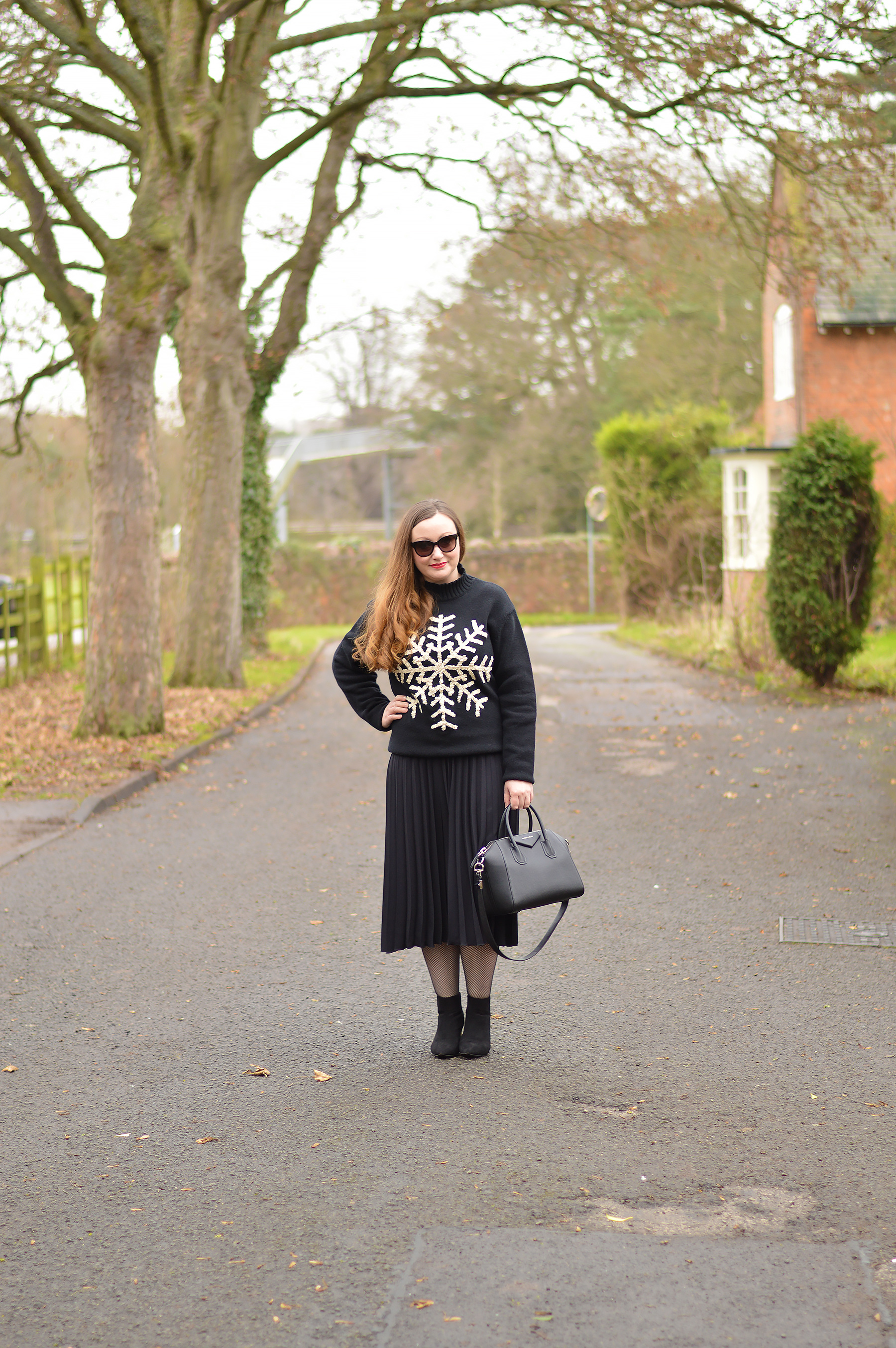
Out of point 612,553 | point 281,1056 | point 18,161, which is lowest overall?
point 281,1056

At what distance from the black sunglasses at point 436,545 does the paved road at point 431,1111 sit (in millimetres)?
1729

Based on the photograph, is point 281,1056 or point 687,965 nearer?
point 281,1056

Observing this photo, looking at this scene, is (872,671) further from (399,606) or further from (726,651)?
(399,606)

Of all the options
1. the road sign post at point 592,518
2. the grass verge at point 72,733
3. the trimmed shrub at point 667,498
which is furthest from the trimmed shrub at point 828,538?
the road sign post at point 592,518

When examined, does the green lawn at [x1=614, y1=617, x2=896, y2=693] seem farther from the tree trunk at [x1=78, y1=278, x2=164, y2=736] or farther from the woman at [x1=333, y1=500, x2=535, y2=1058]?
the woman at [x1=333, y1=500, x2=535, y2=1058]

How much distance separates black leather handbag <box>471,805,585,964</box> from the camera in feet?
14.1

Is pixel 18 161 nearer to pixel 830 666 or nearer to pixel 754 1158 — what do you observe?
pixel 830 666

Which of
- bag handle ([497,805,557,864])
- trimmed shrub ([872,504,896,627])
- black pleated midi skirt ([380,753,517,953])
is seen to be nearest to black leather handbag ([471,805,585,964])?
bag handle ([497,805,557,864])

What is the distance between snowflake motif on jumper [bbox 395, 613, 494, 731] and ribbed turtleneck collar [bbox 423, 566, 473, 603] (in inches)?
3.9

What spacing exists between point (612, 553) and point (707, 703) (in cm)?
1422

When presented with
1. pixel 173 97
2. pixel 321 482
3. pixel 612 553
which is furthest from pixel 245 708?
pixel 321 482

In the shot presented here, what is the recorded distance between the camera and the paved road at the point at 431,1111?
9.89 feet

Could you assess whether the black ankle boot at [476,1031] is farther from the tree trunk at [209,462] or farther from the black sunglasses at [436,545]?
the tree trunk at [209,462]

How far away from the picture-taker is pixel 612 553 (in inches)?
1177
